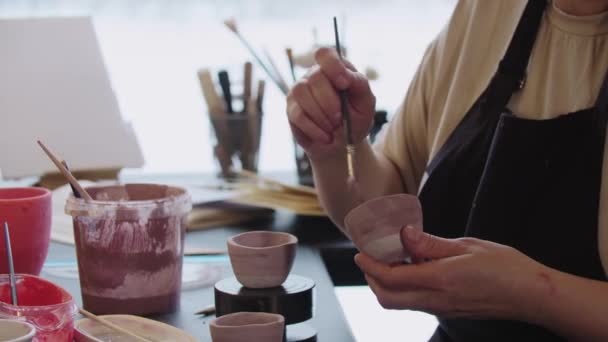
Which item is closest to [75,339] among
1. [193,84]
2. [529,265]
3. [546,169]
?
[529,265]

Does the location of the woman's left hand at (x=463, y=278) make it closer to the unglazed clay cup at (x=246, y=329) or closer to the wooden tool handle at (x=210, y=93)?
the unglazed clay cup at (x=246, y=329)

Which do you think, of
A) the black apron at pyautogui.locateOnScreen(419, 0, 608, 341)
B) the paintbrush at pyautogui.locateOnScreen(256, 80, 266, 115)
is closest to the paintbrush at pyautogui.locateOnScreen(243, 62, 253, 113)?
the paintbrush at pyautogui.locateOnScreen(256, 80, 266, 115)

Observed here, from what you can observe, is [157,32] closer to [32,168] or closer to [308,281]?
[32,168]

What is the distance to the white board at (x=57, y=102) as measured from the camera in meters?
1.75

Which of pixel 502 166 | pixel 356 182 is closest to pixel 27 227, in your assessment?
pixel 356 182

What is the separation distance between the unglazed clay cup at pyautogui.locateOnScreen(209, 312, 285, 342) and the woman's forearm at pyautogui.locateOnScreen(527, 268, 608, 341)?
0.31 meters

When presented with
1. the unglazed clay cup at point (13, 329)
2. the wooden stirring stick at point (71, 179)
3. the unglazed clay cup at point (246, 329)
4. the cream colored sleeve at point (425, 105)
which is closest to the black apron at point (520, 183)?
the cream colored sleeve at point (425, 105)

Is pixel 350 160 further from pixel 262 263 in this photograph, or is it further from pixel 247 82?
pixel 247 82

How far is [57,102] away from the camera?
1819 millimetres

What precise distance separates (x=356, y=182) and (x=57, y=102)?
76cm

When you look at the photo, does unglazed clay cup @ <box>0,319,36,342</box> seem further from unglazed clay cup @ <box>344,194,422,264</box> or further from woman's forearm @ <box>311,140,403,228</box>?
woman's forearm @ <box>311,140,403,228</box>

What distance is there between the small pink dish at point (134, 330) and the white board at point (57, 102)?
882 mm

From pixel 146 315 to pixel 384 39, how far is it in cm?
147

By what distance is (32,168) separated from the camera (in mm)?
1740
